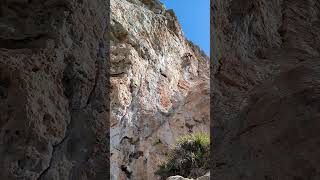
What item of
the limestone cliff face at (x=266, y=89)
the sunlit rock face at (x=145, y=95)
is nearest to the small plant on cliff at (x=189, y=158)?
the sunlit rock face at (x=145, y=95)

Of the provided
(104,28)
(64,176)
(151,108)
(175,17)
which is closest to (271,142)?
(64,176)

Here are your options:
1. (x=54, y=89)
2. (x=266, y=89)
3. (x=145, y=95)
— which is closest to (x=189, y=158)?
(x=145, y=95)

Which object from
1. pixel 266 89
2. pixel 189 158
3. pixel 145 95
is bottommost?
pixel 189 158

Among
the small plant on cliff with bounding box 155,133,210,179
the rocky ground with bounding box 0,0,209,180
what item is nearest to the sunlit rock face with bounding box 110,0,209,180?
the small plant on cliff with bounding box 155,133,210,179

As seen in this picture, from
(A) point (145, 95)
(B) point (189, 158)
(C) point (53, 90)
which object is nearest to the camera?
(C) point (53, 90)

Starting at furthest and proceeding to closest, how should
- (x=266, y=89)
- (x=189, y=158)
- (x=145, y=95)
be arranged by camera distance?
(x=145, y=95), (x=189, y=158), (x=266, y=89)

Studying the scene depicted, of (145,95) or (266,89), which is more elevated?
(145,95)

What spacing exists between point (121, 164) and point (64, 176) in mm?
14528

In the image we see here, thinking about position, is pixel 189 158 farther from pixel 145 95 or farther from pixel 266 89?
pixel 266 89

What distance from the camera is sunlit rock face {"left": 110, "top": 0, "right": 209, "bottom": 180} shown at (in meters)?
18.8

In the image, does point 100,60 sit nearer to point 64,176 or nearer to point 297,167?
point 64,176

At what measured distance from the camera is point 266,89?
336cm

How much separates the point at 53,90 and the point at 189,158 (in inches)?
431

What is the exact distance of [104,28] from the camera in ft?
16.9
